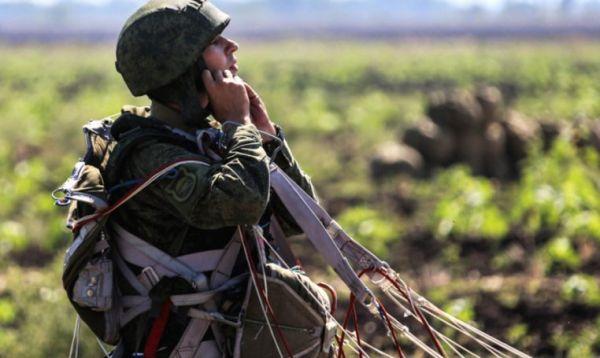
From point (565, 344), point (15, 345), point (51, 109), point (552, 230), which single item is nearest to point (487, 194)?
point (552, 230)

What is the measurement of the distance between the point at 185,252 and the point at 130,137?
41 centimetres

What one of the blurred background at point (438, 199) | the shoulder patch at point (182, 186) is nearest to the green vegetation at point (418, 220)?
the blurred background at point (438, 199)

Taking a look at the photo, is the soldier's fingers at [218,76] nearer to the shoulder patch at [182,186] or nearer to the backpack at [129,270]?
the backpack at [129,270]

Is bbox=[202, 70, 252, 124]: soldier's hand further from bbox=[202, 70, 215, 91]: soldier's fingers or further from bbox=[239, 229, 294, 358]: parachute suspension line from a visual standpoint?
bbox=[239, 229, 294, 358]: parachute suspension line

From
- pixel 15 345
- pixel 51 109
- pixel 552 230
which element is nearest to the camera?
pixel 15 345

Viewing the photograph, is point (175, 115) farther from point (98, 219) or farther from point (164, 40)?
point (98, 219)

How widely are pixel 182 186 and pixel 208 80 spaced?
0.40 metres

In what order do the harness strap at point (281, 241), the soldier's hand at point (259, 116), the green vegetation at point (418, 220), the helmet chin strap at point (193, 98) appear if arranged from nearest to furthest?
the helmet chin strap at point (193, 98) → the soldier's hand at point (259, 116) → the harness strap at point (281, 241) → the green vegetation at point (418, 220)

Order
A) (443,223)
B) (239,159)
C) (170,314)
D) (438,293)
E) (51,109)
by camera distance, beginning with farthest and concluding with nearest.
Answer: (51,109)
(443,223)
(438,293)
(170,314)
(239,159)

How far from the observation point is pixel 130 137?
3.43 m

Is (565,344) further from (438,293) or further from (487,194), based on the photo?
(487,194)

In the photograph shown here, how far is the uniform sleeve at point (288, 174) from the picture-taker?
12.2 feet

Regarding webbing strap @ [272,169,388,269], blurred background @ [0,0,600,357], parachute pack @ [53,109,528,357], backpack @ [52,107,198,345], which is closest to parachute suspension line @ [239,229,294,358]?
parachute pack @ [53,109,528,357]

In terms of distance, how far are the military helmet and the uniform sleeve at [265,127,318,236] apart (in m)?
0.44
